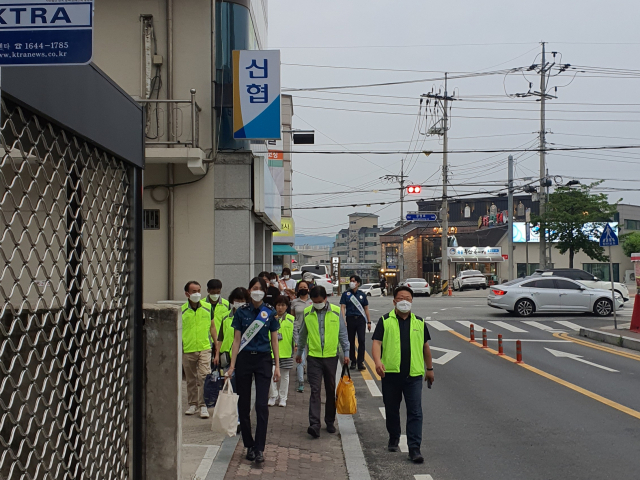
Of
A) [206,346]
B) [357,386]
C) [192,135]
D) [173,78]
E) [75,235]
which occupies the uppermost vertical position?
[173,78]

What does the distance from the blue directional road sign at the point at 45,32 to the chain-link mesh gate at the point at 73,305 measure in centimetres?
41

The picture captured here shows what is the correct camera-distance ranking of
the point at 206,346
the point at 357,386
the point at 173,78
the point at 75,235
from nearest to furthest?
the point at 75,235 → the point at 206,346 → the point at 357,386 → the point at 173,78

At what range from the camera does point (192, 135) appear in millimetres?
12633

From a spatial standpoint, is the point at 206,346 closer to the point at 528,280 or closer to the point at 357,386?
the point at 357,386

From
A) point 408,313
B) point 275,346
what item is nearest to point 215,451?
point 275,346

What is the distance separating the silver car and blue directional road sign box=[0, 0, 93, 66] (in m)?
24.5

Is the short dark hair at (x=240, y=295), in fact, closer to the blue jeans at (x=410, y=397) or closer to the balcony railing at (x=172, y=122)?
the blue jeans at (x=410, y=397)

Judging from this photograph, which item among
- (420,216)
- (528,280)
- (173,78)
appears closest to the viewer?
(173,78)

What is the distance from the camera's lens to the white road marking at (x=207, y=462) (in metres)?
6.49

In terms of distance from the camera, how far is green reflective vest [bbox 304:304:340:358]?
27.7 ft

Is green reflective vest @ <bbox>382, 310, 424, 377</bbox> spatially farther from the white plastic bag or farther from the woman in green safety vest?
the woman in green safety vest

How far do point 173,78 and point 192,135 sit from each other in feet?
5.18

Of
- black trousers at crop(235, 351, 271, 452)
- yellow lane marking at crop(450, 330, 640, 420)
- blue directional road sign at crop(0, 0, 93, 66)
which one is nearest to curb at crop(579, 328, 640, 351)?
yellow lane marking at crop(450, 330, 640, 420)

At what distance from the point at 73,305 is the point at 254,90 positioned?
31.8 ft
